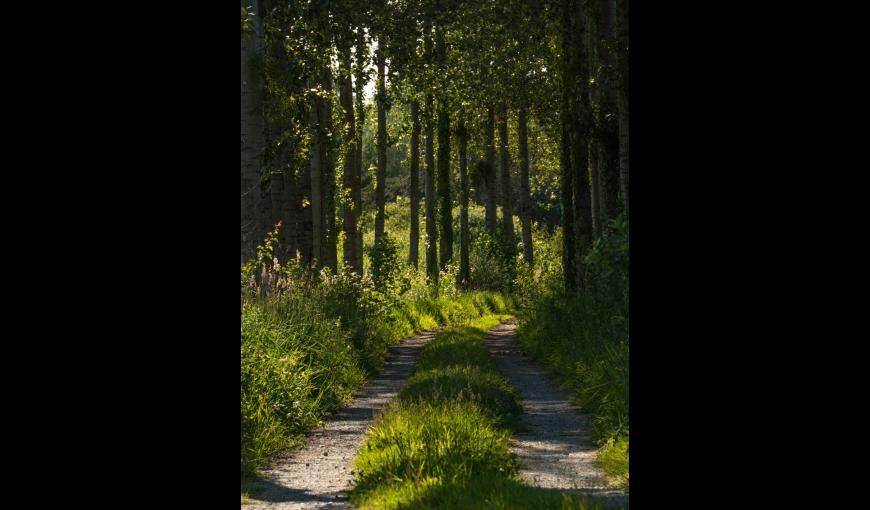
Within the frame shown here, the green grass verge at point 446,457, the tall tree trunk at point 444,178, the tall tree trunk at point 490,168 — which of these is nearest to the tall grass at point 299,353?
the green grass verge at point 446,457

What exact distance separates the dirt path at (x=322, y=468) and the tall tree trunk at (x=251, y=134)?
11.7ft

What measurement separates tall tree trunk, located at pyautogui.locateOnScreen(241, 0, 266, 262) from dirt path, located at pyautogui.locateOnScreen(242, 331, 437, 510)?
356cm

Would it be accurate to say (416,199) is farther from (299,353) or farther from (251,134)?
(299,353)

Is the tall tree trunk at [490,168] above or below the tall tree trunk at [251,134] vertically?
above

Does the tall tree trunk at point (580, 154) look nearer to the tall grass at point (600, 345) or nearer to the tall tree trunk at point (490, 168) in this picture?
the tall grass at point (600, 345)

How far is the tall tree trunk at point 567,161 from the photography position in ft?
67.4

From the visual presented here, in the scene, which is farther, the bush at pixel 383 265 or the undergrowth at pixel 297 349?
the bush at pixel 383 265

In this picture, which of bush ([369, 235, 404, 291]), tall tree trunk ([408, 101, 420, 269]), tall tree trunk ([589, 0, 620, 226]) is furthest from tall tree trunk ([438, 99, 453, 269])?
tall tree trunk ([589, 0, 620, 226])

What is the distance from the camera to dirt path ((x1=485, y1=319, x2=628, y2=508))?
22.9 ft

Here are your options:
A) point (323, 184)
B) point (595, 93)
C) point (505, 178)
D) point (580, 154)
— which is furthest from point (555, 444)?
point (505, 178)

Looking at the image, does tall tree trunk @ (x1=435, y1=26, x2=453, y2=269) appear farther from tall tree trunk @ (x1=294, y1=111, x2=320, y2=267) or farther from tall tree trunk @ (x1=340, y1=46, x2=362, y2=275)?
tall tree trunk @ (x1=294, y1=111, x2=320, y2=267)
